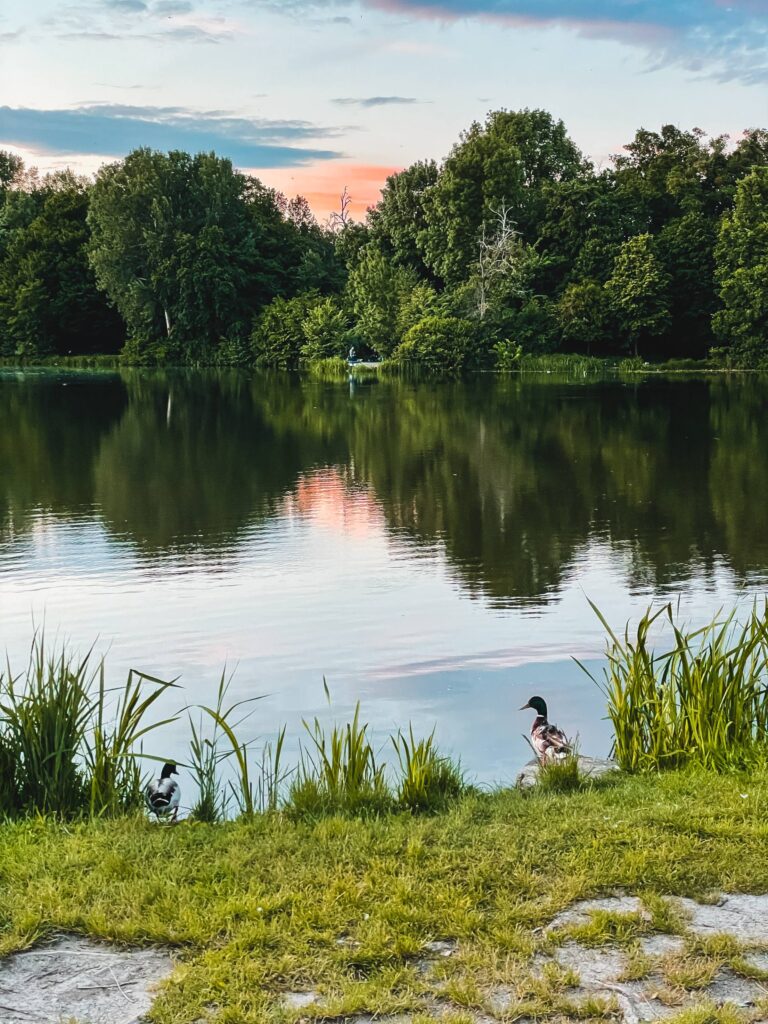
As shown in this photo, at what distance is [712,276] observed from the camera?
59250 millimetres

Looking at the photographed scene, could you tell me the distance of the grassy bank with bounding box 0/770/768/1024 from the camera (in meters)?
3.59

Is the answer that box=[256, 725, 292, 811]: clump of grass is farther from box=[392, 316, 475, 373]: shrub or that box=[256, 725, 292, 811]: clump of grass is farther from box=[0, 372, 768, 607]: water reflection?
box=[392, 316, 475, 373]: shrub

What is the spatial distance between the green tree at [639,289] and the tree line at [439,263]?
12 cm

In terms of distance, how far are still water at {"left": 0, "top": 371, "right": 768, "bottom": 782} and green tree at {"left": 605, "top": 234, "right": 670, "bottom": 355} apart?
26.0 meters

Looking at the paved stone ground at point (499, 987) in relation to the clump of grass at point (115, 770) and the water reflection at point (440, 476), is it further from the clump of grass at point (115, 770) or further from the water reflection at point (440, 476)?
the water reflection at point (440, 476)

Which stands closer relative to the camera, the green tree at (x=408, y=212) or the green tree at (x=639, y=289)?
the green tree at (x=639, y=289)

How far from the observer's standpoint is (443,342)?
57250 mm

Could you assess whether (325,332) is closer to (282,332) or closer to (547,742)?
(282,332)

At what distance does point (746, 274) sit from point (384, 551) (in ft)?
151

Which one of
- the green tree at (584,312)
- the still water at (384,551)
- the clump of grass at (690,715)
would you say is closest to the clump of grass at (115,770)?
the still water at (384,551)

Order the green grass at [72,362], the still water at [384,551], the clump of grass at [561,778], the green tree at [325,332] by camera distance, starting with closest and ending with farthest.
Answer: the clump of grass at [561,778] → the still water at [384,551] → the green tree at [325,332] → the green grass at [72,362]

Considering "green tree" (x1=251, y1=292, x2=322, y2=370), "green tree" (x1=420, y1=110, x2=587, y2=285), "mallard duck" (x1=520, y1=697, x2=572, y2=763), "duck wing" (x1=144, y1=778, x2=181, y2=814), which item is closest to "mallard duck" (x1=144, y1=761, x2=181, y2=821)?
"duck wing" (x1=144, y1=778, x2=181, y2=814)

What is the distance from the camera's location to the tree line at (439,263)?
57219 mm

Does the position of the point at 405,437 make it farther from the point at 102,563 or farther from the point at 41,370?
the point at 41,370
